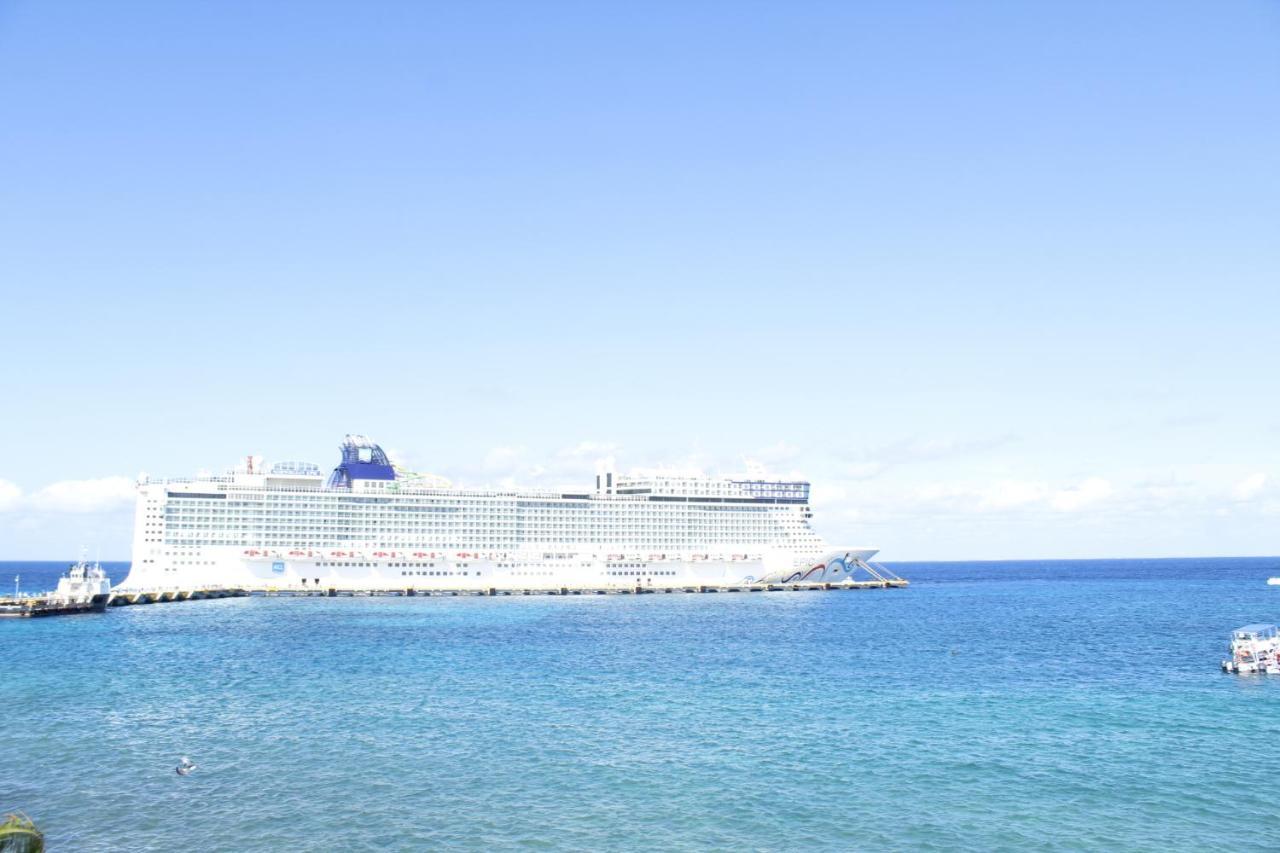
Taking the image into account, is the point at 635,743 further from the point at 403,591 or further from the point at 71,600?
the point at 403,591

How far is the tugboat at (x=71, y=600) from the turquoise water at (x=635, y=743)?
21665 mm

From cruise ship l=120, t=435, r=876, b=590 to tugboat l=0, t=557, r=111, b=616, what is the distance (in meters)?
11.0

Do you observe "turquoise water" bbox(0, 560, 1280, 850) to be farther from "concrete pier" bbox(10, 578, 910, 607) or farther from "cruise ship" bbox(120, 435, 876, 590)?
"cruise ship" bbox(120, 435, 876, 590)

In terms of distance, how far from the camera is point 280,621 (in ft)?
234

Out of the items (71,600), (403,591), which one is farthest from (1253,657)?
(71,600)

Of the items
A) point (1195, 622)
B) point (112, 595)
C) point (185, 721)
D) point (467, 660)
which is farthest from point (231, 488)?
point (1195, 622)

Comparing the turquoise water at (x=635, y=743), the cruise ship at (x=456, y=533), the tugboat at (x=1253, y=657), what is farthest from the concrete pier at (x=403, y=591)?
the tugboat at (x=1253, y=657)

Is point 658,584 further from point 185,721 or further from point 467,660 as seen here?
point 185,721

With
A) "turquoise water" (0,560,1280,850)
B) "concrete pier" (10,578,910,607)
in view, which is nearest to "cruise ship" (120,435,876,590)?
"concrete pier" (10,578,910,607)

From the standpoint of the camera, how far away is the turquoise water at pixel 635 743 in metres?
23.2

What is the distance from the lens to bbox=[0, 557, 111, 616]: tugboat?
7981 centimetres

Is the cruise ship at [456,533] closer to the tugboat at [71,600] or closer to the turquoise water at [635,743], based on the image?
the tugboat at [71,600]

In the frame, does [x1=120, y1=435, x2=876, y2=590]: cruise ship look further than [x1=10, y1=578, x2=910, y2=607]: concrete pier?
Yes

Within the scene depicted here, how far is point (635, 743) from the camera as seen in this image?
101 feet
